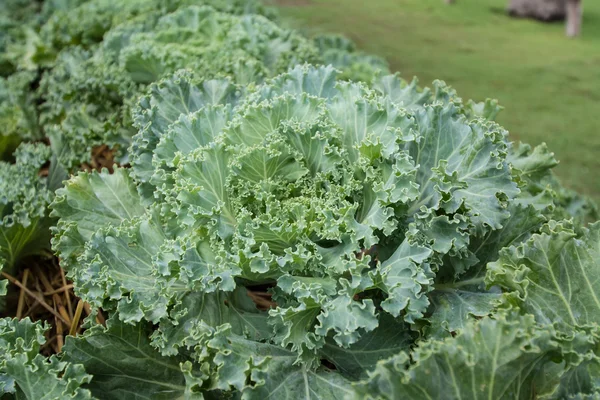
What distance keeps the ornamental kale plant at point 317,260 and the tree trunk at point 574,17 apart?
25.4 feet

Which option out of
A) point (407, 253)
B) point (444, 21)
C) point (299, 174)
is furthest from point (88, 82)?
point (444, 21)

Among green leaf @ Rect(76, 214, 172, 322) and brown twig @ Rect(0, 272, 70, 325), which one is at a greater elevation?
green leaf @ Rect(76, 214, 172, 322)

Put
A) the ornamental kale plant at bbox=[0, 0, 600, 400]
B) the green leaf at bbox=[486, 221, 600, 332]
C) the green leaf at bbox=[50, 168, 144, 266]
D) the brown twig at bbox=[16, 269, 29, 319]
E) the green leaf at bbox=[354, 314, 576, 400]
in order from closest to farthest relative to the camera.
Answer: the green leaf at bbox=[354, 314, 576, 400] → the ornamental kale plant at bbox=[0, 0, 600, 400] → the green leaf at bbox=[486, 221, 600, 332] → the green leaf at bbox=[50, 168, 144, 266] → the brown twig at bbox=[16, 269, 29, 319]

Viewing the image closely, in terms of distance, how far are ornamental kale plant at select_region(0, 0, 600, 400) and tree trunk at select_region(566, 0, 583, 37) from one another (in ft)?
25.4

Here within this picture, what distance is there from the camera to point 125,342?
73.8 inches

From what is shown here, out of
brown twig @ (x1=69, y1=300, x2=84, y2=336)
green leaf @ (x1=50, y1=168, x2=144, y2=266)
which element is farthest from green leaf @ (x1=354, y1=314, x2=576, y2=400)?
brown twig @ (x1=69, y1=300, x2=84, y2=336)

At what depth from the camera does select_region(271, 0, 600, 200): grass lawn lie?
6191 mm

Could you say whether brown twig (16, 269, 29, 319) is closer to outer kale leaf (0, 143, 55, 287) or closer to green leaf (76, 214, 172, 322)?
outer kale leaf (0, 143, 55, 287)

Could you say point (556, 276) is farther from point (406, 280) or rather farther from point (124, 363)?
point (124, 363)

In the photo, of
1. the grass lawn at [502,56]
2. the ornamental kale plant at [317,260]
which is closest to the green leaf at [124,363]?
the ornamental kale plant at [317,260]

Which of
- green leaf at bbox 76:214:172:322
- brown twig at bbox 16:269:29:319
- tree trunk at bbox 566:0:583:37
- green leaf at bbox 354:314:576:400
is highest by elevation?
tree trunk at bbox 566:0:583:37

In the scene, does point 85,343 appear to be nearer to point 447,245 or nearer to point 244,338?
point 244,338

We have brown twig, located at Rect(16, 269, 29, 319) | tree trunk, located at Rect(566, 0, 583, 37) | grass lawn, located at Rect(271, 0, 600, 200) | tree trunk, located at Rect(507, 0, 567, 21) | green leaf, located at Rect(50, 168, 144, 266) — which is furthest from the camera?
tree trunk, located at Rect(507, 0, 567, 21)

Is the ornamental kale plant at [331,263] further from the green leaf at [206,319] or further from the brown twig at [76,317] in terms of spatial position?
the brown twig at [76,317]
